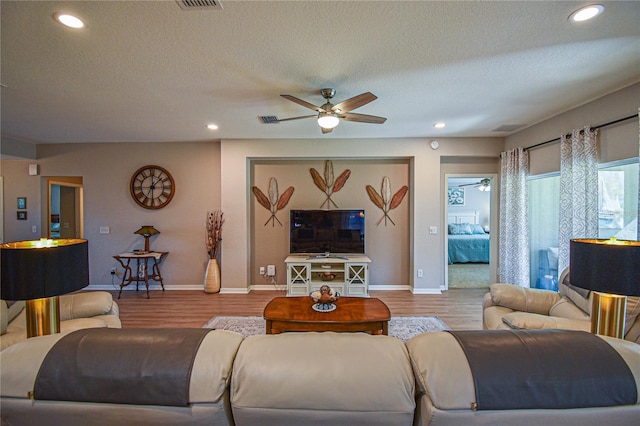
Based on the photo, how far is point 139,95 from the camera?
291 centimetres

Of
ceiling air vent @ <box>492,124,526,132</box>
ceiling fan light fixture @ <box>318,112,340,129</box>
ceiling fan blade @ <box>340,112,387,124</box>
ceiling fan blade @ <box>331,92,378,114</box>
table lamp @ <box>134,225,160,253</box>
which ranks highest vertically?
ceiling air vent @ <box>492,124,526,132</box>

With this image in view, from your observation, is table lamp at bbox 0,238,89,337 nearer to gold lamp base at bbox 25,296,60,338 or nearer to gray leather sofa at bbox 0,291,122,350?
gold lamp base at bbox 25,296,60,338

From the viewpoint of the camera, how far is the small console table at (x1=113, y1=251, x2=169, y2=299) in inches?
176

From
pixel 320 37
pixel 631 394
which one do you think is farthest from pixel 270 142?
pixel 631 394

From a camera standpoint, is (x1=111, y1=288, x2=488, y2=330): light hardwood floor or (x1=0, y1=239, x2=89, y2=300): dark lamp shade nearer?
(x1=0, y1=239, x2=89, y2=300): dark lamp shade

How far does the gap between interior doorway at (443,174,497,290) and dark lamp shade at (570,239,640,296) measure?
3.59m

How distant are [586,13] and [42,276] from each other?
3.29 meters

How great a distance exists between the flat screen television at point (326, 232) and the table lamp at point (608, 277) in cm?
330

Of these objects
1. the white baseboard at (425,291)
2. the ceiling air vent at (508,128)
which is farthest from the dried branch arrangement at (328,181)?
the ceiling air vent at (508,128)

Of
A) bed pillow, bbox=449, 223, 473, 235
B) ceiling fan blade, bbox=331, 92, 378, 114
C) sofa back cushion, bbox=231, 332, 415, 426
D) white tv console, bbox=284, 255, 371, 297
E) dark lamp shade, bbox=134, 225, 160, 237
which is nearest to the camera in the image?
sofa back cushion, bbox=231, 332, 415, 426

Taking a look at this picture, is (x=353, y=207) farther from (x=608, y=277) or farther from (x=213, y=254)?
(x=608, y=277)

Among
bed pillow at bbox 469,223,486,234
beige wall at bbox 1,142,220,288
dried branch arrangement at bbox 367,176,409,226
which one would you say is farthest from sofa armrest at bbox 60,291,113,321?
bed pillow at bbox 469,223,486,234

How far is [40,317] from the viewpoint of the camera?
130 cm

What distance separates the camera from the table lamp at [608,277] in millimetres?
1259
